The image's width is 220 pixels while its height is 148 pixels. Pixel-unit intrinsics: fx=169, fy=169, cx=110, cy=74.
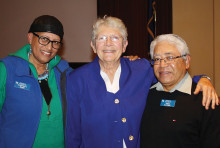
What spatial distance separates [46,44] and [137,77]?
3.37 feet

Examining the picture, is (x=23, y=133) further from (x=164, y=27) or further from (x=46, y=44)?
(x=164, y=27)

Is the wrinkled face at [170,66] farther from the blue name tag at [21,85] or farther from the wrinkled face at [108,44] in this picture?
the blue name tag at [21,85]

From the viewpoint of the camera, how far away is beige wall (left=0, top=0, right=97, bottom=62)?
16.4 feet

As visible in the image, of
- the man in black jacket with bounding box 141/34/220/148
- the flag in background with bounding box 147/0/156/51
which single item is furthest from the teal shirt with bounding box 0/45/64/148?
the flag in background with bounding box 147/0/156/51

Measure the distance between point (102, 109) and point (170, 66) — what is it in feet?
2.53

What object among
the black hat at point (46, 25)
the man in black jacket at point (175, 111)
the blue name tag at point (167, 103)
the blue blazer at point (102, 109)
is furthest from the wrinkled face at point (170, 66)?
the black hat at point (46, 25)

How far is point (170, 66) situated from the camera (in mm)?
1607

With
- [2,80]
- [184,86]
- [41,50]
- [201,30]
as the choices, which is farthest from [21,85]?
[201,30]

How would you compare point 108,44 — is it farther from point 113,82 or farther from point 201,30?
point 201,30

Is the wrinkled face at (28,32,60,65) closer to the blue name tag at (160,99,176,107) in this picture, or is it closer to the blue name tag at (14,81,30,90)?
the blue name tag at (14,81,30,90)

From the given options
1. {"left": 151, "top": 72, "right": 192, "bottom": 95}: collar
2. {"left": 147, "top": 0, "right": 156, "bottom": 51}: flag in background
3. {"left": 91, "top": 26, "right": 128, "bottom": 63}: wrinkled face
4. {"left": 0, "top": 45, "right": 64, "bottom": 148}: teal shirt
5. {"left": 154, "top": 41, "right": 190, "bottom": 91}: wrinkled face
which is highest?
{"left": 147, "top": 0, "right": 156, "bottom": 51}: flag in background

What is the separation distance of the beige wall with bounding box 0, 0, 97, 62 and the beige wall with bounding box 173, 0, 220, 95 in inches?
102

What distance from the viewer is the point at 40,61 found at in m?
1.82

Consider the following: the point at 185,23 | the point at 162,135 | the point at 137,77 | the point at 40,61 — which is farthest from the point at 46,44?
the point at 185,23
